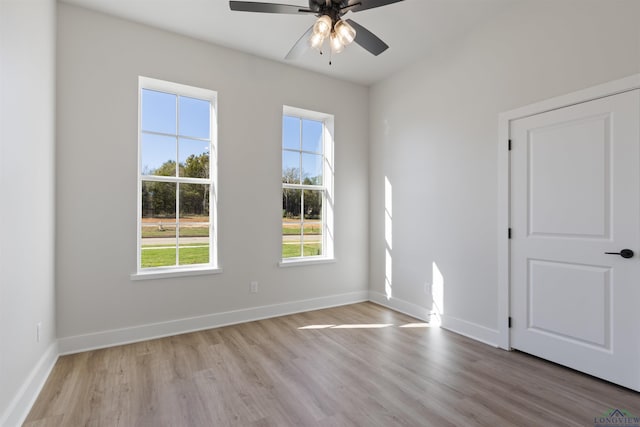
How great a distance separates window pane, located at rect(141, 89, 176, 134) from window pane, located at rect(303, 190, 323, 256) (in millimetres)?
1835

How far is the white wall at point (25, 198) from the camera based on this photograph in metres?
1.72

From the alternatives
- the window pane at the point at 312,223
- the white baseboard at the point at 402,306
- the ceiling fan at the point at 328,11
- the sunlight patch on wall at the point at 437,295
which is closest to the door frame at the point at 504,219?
the sunlight patch on wall at the point at 437,295

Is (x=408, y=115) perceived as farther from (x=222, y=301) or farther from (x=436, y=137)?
(x=222, y=301)

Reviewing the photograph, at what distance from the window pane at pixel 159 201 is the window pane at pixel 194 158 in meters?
0.24

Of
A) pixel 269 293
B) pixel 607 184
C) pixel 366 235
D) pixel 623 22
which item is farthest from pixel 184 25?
pixel 607 184

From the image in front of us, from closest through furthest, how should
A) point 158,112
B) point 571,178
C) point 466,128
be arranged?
1. point 571,178
2. point 466,128
3. point 158,112

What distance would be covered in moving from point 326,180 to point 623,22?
317 centimetres

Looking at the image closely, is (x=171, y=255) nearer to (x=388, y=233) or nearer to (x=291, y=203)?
(x=291, y=203)

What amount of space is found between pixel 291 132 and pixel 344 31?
7.06ft

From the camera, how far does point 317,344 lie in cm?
303

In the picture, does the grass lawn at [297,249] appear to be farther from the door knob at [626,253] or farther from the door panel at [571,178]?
the door knob at [626,253]

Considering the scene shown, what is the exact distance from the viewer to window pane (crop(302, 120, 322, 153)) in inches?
171

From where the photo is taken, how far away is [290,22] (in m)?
3.08

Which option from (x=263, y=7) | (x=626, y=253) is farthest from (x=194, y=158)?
(x=626, y=253)
